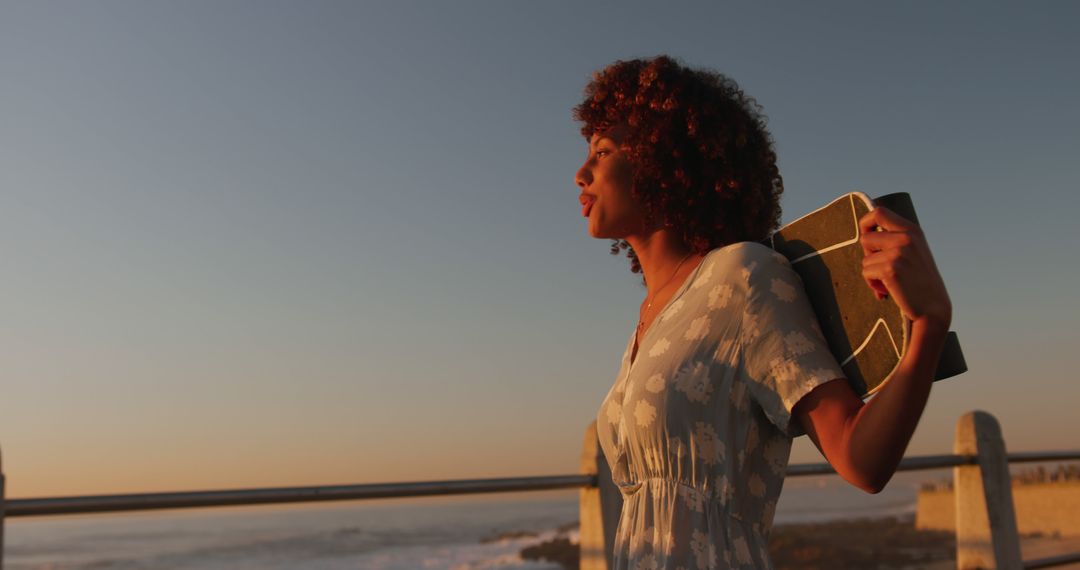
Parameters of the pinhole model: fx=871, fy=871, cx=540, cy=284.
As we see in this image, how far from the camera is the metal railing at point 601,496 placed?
228 centimetres

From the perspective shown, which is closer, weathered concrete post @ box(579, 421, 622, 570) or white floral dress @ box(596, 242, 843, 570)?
white floral dress @ box(596, 242, 843, 570)

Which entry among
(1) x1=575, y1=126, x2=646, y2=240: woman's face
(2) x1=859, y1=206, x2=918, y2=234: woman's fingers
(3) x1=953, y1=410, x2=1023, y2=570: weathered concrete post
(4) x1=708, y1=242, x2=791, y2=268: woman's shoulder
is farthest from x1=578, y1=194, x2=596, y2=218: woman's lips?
(3) x1=953, y1=410, x2=1023, y2=570: weathered concrete post

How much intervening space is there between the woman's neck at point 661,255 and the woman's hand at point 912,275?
508 millimetres

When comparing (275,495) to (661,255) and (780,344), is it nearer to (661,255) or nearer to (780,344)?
(661,255)

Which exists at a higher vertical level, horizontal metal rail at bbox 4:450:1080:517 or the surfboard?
the surfboard

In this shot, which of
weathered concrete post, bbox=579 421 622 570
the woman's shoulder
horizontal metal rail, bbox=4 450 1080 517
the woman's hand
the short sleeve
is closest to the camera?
the woman's hand

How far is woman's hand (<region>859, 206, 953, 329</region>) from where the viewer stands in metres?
1.04

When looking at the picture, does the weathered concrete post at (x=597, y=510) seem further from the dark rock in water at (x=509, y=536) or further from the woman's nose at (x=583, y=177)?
the dark rock in water at (x=509, y=536)

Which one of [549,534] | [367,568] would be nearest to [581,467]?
[367,568]

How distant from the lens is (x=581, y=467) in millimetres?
3152

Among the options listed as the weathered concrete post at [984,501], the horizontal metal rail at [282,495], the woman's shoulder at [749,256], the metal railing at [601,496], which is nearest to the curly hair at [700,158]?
the woman's shoulder at [749,256]

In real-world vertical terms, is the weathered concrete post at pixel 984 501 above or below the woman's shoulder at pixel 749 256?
below

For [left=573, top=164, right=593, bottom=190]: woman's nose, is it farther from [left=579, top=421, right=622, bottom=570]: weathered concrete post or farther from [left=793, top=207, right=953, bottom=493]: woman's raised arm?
[left=579, top=421, right=622, bottom=570]: weathered concrete post

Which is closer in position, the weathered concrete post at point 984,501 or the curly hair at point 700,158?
the curly hair at point 700,158
